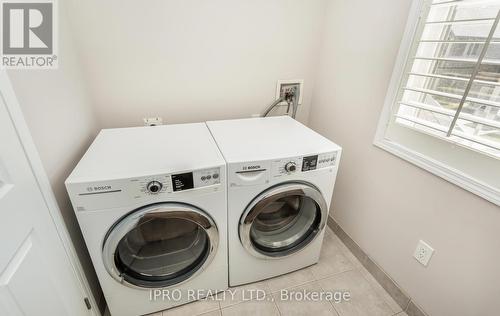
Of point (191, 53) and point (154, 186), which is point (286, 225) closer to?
point (154, 186)

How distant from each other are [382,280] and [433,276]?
34cm

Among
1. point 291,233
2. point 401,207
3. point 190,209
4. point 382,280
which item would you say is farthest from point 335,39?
point 382,280

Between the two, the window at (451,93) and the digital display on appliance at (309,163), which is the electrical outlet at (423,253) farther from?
the digital display on appliance at (309,163)

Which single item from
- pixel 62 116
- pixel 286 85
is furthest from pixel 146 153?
pixel 286 85

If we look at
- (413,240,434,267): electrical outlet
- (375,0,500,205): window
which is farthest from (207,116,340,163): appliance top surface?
(413,240,434,267): electrical outlet

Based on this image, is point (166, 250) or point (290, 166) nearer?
point (290, 166)

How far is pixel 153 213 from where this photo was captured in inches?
38.2

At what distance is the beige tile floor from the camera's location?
4.25 ft

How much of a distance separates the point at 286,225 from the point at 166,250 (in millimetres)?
675

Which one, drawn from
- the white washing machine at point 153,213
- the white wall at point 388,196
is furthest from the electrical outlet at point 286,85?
the white washing machine at point 153,213

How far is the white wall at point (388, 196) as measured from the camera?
3.21 ft

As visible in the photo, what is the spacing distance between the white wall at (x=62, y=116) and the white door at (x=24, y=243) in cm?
13

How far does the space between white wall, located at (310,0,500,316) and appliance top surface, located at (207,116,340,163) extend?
348mm
